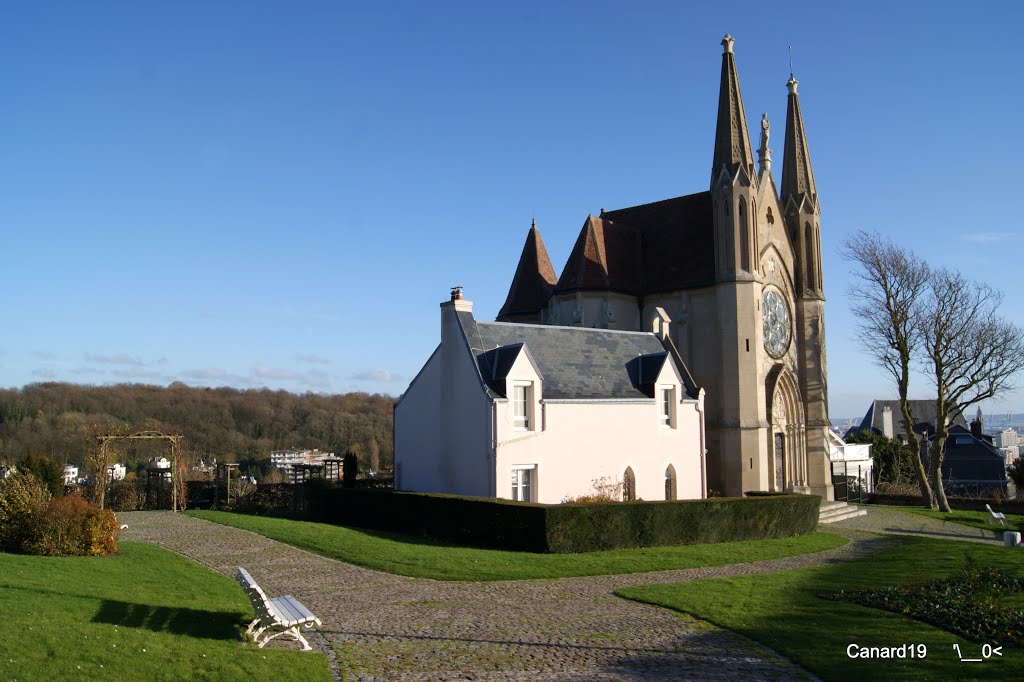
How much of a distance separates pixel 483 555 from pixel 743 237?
2529cm

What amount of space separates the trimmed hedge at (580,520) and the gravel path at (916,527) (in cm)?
510

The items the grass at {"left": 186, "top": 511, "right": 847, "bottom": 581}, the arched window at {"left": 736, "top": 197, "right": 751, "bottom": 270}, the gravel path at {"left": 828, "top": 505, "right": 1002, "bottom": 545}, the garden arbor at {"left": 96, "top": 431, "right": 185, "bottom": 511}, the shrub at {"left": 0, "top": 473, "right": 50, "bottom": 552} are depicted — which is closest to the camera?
the shrub at {"left": 0, "top": 473, "right": 50, "bottom": 552}

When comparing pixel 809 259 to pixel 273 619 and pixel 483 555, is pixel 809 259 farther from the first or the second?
pixel 273 619

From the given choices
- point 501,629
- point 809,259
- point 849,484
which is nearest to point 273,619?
point 501,629

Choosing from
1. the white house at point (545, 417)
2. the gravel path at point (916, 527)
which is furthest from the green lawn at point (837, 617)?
the white house at point (545, 417)

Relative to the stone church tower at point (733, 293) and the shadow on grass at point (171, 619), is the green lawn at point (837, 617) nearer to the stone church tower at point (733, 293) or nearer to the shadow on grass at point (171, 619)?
the shadow on grass at point (171, 619)

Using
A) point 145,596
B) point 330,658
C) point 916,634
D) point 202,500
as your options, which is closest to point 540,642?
point 330,658

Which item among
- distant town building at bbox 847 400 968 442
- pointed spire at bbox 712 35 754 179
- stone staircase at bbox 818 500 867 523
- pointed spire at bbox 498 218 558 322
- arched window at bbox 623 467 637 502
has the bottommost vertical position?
stone staircase at bbox 818 500 867 523

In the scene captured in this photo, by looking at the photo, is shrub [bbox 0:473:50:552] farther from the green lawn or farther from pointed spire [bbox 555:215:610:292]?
pointed spire [bbox 555:215:610:292]

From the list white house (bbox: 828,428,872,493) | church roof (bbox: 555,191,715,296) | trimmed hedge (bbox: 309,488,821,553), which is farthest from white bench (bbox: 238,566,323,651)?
white house (bbox: 828,428,872,493)

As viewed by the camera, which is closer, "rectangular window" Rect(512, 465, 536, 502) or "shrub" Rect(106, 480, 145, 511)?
"rectangular window" Rect(512, 465, 536, 502)

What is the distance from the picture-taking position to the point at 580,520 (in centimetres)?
2142

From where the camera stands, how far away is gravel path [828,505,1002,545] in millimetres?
28938

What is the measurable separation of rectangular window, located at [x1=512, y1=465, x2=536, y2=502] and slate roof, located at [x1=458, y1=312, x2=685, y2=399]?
8.63 feet
